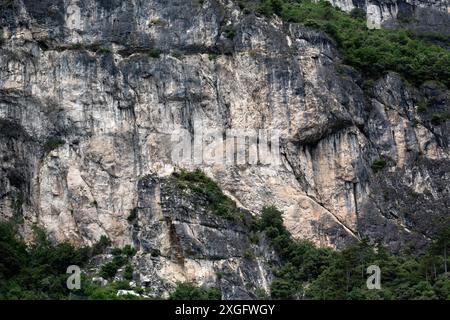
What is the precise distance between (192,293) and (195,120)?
1196 centimetres

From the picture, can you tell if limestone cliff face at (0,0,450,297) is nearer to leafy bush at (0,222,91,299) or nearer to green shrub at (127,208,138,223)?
green shrub at (127,208,138,223)

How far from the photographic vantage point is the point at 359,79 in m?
66.8

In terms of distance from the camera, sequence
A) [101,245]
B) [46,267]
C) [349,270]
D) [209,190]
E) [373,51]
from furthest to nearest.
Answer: [373,51] → [209,190] → [101,245] → [46,267] → [349,270]

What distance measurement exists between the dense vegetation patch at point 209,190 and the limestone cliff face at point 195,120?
2.64 feet

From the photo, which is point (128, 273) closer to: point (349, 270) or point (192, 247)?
point (192, 247)

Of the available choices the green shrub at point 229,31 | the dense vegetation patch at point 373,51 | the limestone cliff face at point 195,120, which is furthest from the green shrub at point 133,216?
the dense vegetation patch at point 373,51

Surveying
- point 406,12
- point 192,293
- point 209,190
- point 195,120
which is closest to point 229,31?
point 195,120

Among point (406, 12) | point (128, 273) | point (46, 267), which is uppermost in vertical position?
point (406, 12)

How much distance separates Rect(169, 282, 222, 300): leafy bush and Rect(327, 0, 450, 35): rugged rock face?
27519 mm

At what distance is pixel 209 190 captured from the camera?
60781 millimetres

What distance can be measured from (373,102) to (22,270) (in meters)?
21.6

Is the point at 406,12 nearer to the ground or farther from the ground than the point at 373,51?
farther from the ground
